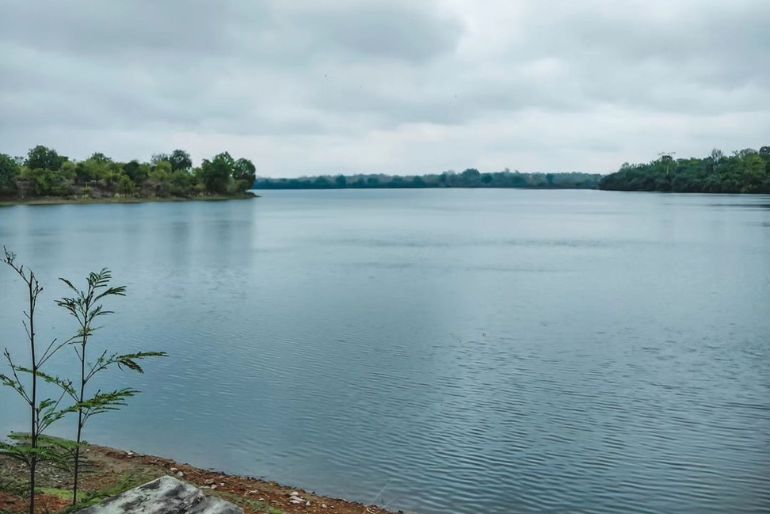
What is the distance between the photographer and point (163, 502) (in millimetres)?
8281

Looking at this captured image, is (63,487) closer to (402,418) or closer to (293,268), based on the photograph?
(402,418)

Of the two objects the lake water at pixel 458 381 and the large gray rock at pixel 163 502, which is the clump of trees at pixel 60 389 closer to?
the large gray rock at pixel 163 502

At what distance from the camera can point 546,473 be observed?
54.5 ft

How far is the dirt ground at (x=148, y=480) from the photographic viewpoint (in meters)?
13.0

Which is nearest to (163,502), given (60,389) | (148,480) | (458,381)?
(148,480)

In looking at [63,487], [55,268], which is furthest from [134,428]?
[55,268]

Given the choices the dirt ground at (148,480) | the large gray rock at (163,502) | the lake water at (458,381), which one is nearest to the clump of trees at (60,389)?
the dirt ground at (148,480)

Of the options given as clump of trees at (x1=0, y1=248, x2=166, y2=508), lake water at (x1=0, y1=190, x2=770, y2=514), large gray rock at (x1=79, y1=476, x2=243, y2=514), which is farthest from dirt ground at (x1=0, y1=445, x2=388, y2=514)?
large gray rock at (x1=79, y1=476, x2=243, y2=514)

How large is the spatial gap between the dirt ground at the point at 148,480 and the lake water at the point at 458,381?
47.8 inches

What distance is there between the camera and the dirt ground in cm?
1299

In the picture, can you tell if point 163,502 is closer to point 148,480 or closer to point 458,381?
point 148,480

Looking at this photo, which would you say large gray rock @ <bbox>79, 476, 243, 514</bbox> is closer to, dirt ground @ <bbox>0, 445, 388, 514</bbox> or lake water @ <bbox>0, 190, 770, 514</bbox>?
dirt ground @ <bbox>0, 445, 388, 514</bbox>

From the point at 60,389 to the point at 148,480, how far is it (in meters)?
11.5

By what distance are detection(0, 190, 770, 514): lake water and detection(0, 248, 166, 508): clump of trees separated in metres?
1.17
